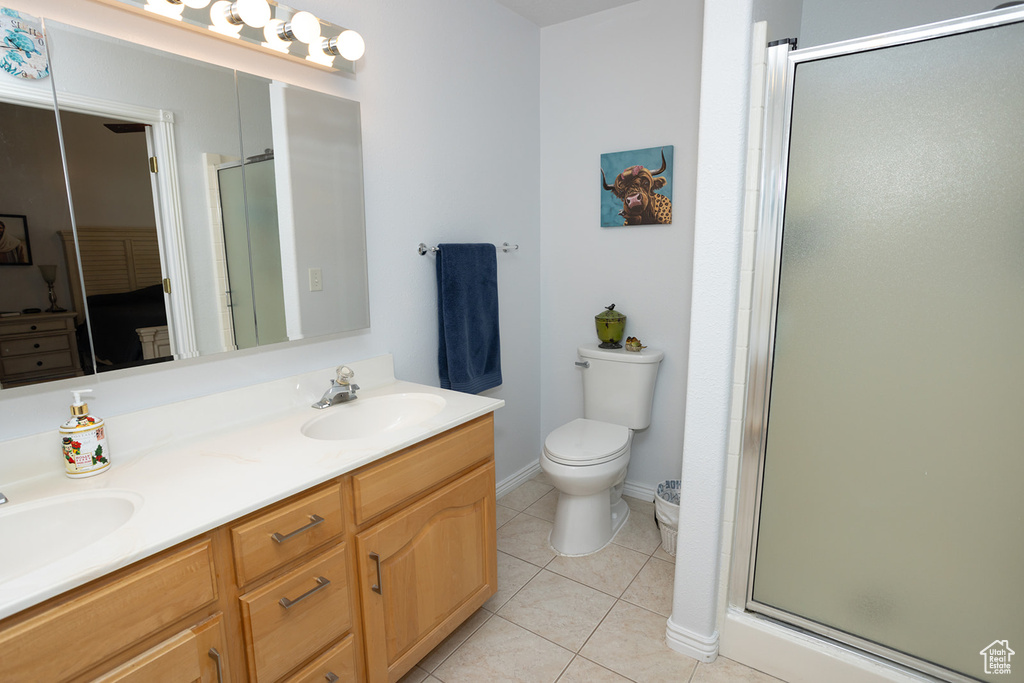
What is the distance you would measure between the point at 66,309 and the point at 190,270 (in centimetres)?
29

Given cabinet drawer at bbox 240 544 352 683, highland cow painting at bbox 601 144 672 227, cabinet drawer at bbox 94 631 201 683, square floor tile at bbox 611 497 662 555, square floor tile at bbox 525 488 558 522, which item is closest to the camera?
cabinet drawer at bbox 94 631 201 683

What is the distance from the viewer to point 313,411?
1.69 meters

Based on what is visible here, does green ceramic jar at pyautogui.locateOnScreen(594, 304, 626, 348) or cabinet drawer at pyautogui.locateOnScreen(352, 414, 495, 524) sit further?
green ceramic jar at pyautogui.locateOnScreen(594, 304, 626, 348)

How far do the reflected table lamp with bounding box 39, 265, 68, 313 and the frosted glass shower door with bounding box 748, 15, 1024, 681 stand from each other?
1.84 meters

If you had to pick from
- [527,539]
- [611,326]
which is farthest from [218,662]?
[611,326]

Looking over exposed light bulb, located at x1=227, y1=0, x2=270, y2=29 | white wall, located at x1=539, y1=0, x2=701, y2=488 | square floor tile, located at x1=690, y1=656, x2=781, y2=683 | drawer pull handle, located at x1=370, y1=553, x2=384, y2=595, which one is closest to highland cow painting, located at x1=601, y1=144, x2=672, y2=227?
white wall, located at x1=539, y1=0, x2=701, y2=488

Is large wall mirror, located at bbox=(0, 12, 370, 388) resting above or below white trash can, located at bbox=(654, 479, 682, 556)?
above

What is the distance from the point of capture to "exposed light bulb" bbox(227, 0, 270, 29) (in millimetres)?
1454

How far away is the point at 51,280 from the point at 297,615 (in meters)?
0.95

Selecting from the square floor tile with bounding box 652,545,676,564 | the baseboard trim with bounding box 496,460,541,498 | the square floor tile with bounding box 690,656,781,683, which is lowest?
the square floor tile with bounding box 690,656,781,683

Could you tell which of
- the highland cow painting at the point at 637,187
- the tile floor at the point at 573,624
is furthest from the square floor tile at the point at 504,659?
the highland cow painting at the point at 637,187

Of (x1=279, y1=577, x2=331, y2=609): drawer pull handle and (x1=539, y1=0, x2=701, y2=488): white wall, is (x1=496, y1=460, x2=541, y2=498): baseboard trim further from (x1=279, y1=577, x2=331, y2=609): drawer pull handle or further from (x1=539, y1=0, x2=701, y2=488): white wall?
(x1=279, y1=577, x2=331, y2=609): drawer pull handle

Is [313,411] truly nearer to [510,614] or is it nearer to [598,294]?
[510,614]

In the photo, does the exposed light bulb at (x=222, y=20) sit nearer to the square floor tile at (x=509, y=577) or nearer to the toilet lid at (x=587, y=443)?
the toilet lid at (x=587, y=443)
